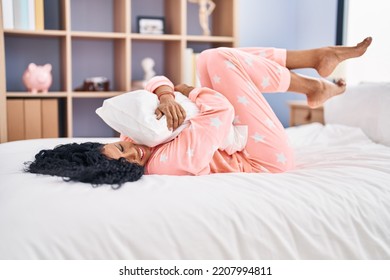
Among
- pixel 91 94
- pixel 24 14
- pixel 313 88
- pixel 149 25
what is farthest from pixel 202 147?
pixel 149 25

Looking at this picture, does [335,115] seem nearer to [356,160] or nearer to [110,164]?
[356,160]

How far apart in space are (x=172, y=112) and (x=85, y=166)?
291mm

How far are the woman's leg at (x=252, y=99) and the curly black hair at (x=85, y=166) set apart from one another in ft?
1.46

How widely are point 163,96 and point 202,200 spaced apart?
0.48 metres

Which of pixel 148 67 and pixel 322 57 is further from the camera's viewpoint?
pixel 148 67

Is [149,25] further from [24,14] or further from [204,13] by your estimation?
[24,14]

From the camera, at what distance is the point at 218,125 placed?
1425 mm

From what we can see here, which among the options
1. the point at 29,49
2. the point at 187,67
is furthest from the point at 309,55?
the point at 29,49

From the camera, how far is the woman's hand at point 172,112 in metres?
1.38

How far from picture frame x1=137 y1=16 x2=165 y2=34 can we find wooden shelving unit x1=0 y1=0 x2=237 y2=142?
6 cm

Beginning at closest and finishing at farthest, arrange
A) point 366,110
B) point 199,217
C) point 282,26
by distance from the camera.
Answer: point 199,217
point 366,110
point 282,26

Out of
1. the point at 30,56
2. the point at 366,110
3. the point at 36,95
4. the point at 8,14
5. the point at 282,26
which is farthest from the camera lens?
the point at 282,26

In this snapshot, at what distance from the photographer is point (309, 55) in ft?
5.90

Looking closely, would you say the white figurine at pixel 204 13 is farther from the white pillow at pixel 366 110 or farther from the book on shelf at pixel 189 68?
the white pillow at pixel 366 110
